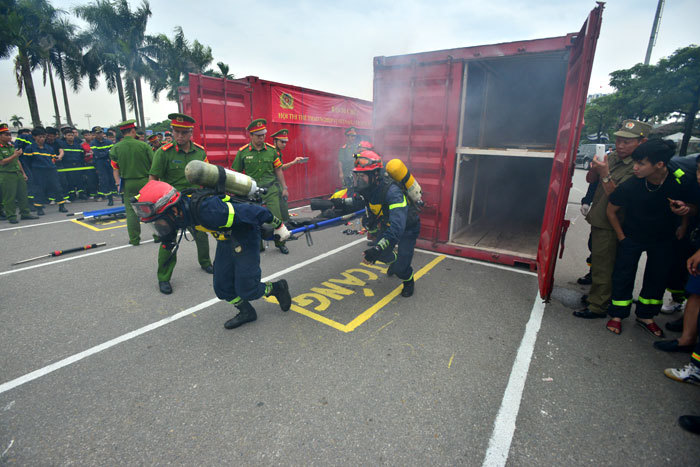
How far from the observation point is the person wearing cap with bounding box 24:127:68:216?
27.9 ft

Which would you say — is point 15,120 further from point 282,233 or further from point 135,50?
point 282,233

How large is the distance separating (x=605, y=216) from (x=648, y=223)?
0.37m

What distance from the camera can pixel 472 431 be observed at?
222 centimetres

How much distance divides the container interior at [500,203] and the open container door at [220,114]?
4.87 meters

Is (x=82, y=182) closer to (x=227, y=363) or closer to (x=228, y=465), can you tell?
(x=227, y=363)

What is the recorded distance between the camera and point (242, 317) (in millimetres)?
3488

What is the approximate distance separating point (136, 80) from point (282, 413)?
3139 centimetres

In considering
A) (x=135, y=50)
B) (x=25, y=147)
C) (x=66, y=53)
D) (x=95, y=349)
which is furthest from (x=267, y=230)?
(x=66, y=53)

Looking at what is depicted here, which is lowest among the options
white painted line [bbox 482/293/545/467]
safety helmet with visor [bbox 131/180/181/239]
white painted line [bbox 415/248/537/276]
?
white painted line [bbox 482/293/545/467]

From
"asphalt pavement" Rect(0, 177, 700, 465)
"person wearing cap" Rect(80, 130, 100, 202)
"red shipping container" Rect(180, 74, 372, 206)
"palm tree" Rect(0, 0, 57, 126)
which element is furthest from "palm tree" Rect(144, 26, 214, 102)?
"asphalt pavement" Rect(0, 177, 700, 465)

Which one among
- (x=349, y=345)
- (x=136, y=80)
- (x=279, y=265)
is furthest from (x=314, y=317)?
(x=136, y=80)

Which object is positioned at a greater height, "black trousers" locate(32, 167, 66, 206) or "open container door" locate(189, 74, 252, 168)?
"open container door" locate(189, 74, 252, 168)

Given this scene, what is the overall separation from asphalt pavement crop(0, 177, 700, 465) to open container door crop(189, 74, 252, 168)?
3581mm

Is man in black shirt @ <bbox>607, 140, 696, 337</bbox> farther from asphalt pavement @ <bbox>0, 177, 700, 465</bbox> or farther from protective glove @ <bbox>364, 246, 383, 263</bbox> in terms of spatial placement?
protective glove @ <bbox>364, 246, 383, 263</bbox>
